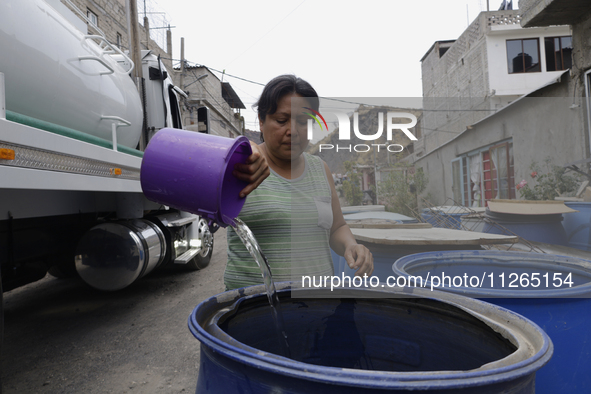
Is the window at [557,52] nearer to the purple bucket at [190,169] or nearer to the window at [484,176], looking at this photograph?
the window at [484,176]

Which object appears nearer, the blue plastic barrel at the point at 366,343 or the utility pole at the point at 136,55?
the blue plastic barrel at the point at 366,343

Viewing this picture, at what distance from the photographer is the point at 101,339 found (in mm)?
2824

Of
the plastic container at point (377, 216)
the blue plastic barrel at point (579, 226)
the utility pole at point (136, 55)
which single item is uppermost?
the utility pole at point (136, 55)

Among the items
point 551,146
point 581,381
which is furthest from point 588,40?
point 581,381

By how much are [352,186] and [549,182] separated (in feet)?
8.27

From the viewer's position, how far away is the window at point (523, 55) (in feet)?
38.1

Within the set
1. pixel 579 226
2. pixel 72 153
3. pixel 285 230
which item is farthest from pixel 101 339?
pixel 579 226

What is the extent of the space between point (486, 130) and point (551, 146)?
70cm

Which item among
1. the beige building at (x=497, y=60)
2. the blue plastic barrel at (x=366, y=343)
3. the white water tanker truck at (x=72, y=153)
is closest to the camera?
the blue plastic barrel at (x=366, y=343)

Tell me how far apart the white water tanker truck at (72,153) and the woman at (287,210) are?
0.75ft

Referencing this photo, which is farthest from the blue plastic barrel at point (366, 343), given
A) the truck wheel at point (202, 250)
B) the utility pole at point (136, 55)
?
the truck wheel at point (202, 250)

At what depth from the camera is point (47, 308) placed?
3.62m

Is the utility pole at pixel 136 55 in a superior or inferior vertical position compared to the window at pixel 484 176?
superior

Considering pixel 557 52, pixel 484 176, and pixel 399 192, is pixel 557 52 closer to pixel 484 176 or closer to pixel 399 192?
pixel 484 176
